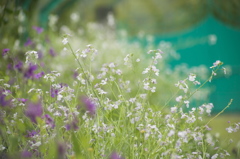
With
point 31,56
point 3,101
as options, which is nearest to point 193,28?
point 31,56

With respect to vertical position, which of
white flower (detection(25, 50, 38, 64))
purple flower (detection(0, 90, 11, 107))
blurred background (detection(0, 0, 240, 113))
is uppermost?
blurred background (detection(0, 0, 240, 113))

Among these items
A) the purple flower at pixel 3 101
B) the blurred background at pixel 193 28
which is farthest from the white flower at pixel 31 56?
the blurred background at pixel 193 28

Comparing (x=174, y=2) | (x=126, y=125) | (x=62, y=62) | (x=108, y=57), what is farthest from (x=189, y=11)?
(x=126, y=125)

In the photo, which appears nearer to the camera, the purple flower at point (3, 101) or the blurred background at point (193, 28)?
the purple flower at point (3, 101)

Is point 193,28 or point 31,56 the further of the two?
point 193,28

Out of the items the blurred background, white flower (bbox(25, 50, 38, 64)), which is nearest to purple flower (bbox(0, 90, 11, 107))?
white flower (bbox(25, 50, 38, 64))

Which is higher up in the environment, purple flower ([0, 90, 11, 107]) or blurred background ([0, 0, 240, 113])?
blurred background ([0, 0, 240, 113])

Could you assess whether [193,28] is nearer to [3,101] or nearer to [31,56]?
[31,56]

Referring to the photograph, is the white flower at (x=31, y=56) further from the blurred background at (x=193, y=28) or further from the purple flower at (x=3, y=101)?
the blurred background at (x=193, y=28)

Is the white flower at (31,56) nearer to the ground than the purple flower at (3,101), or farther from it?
farther from it

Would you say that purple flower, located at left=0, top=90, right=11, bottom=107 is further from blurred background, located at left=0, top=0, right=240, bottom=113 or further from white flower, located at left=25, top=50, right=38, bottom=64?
blurred background, located at left=0, top=0, right=240, bottom=113

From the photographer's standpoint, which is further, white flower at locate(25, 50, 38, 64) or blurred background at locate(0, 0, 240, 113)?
blurred background at locate(0, 0, 240, 113)
